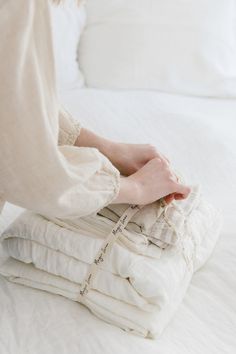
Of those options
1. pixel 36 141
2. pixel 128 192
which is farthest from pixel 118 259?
pixel 36 141

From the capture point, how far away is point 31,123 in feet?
2.66

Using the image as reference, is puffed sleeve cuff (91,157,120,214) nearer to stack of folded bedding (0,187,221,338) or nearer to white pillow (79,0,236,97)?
stack of folded bedding (0,187,221,338)

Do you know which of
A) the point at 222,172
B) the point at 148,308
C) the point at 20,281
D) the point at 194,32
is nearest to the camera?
the point at 148,308

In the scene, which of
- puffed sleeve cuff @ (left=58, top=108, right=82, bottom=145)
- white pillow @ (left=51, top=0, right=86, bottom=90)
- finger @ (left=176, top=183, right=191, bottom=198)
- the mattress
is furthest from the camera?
white pillow @ (left=51, top=0, right=86, bottom=90)

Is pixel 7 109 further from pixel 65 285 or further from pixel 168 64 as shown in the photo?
pixel 168 64

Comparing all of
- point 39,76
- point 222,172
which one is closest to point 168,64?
point 222,172

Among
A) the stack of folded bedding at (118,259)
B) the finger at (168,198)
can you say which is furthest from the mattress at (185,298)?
the finger at (168,198)

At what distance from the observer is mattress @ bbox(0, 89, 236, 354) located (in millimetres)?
887

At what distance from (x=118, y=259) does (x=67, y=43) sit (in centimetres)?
109

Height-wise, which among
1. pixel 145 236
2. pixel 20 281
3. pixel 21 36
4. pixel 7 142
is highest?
pixel 21 36

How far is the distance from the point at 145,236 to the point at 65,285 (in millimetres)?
160

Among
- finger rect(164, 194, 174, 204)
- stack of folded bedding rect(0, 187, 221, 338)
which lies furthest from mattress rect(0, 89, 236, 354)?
finger rect(164, 194, 174, 204)

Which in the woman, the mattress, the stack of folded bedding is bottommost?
the mattress

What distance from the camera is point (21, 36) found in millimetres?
786
